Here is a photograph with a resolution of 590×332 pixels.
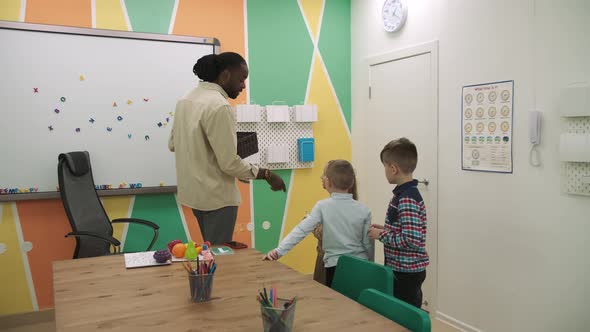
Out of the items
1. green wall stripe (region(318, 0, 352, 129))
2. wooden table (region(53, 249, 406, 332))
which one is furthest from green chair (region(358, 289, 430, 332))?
green wall stripe (region(318, 0, 352, 129))

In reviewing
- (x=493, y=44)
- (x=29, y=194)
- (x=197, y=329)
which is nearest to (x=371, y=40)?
(x=493, y=44)

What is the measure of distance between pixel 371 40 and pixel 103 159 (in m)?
2.33

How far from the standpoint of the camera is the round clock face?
11.9 feet

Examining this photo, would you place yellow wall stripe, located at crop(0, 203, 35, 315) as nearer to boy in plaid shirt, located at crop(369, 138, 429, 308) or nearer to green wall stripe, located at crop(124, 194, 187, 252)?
green wall stripe, located at crop(124, 194, 187, 252)

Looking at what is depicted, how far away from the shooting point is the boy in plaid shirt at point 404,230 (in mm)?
2160

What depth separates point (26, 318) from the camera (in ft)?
10.7

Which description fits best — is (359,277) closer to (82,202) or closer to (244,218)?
(82,202)

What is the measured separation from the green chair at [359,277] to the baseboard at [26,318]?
2.31m

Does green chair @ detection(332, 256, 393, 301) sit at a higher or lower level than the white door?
lower

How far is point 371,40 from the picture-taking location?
4.03m

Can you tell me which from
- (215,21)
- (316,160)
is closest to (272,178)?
(316,160)

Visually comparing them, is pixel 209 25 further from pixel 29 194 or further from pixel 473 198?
pixel 473 198

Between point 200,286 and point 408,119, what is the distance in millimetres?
2513

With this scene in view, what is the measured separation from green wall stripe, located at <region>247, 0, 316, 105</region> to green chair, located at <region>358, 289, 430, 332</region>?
8.51 ft
